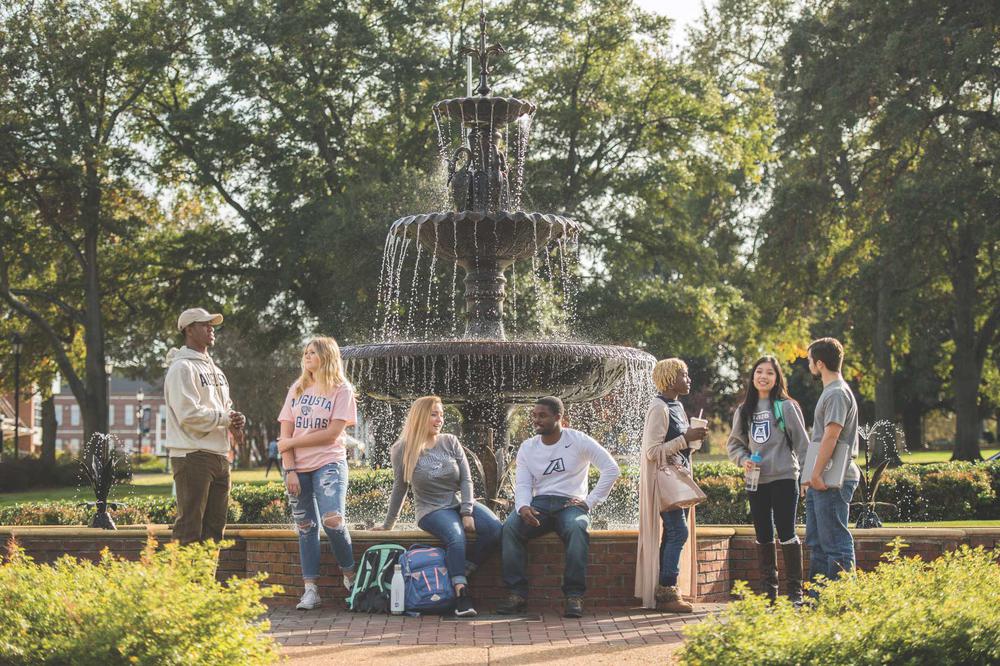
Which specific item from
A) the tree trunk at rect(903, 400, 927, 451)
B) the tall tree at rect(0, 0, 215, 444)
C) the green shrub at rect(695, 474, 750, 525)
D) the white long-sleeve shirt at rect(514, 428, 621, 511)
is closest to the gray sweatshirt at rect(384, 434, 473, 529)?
the white long-sleeve shirt at rect(514, 428, 621, 511)

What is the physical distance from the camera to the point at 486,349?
34.1ft

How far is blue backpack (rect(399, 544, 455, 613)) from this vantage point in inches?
310

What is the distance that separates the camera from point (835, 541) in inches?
292

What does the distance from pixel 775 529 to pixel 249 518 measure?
907 cm

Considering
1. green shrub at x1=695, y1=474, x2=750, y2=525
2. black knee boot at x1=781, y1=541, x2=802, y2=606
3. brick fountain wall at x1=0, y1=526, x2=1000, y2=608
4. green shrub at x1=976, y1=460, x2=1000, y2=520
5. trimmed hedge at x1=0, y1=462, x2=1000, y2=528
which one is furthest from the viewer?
green shrub at x1=976, y1=460, x2=1000, y2=520

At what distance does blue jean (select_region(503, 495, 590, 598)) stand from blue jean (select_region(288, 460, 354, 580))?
1056mm

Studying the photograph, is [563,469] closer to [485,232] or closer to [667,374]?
[667,374]

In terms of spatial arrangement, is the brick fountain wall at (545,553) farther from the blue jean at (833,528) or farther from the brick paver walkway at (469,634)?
the blue jean at (833,528)

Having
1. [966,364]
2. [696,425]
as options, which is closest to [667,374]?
[696,425]

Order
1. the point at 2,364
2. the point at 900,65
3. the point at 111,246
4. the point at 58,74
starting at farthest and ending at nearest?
the point at 2,364, the point at 111,246, the point at 58,74, the point at 900,65

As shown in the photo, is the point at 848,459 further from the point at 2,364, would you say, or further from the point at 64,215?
the point at 2,364

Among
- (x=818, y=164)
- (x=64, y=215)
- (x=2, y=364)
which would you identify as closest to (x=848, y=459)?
(x=818, y=164)

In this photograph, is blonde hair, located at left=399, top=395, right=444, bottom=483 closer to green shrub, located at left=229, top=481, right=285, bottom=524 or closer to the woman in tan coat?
the woman in tan coat

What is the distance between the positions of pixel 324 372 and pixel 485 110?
184 inches
